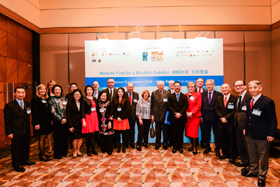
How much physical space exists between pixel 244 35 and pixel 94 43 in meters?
5.15

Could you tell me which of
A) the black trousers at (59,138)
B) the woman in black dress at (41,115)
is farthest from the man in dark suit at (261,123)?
the woman in black dress at (41,115)

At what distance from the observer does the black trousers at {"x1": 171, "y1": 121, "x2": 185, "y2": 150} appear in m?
3.80

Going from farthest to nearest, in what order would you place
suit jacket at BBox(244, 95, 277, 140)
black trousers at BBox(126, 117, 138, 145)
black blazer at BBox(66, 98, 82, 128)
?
black trousers at BBox(126, 117, 138, 145) → black blazer at BBox(66, 98, 82, 128) → suit jacket at BBox(244, 95, 277, 140)

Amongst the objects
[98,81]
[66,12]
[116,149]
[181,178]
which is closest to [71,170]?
[116,149]

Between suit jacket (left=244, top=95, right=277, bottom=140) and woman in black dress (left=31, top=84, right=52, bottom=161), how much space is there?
4.03 meters

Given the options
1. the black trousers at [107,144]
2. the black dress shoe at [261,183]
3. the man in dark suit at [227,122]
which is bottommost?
the black dress shoe at [261,183]

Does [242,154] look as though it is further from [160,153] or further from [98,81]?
[98,81]

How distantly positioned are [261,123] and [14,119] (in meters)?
4.38

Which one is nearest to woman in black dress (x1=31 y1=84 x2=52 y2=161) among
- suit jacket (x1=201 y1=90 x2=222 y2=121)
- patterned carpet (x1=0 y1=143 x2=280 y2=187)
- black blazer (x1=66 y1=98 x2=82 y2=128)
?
black blazer (x1=66 y1=98 x2=82 y2=128)

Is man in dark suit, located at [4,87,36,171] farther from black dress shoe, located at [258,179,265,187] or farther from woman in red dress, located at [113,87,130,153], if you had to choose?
black dress shoe, located at [258,179,265,187]

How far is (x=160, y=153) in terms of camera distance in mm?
3863

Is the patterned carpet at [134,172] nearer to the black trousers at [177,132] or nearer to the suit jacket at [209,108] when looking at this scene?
the black trousers at [177,132]

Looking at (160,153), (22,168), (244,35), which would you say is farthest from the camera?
(244,35)

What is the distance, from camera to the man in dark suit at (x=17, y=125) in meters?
2.95
